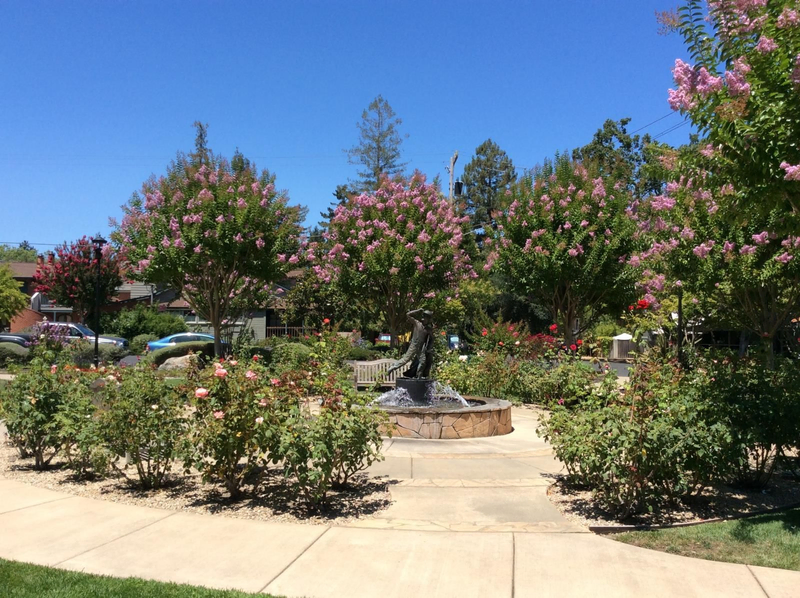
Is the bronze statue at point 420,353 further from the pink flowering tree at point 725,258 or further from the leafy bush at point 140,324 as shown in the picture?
the leafy bush at point 140,324

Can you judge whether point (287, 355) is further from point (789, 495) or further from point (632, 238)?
point (789, 495)

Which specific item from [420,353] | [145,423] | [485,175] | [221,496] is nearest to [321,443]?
[221,496]

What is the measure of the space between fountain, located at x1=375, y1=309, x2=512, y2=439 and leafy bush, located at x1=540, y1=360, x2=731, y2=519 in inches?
135

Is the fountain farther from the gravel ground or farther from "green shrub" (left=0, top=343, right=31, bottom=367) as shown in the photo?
"green shrub" (left=0, top=343, right=31, bottom=367)

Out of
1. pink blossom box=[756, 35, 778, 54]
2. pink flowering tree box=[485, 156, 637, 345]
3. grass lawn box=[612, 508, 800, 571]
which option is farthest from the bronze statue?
pink flowering tree box=[485, 156, 637, 345]

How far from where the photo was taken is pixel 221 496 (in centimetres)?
626

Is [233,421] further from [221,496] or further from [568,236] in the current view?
[568,236]

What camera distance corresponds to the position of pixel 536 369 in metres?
14.0

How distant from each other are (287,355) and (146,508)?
1009 centimetres

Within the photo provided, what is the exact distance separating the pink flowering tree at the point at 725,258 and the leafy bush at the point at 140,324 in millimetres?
27613

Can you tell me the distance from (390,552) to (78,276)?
3574cm

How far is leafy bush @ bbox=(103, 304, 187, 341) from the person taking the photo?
33750 millimetres

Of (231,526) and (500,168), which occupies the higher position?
(500,168)

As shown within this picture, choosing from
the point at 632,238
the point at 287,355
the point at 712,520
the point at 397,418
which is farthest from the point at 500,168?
the point at 712,520
